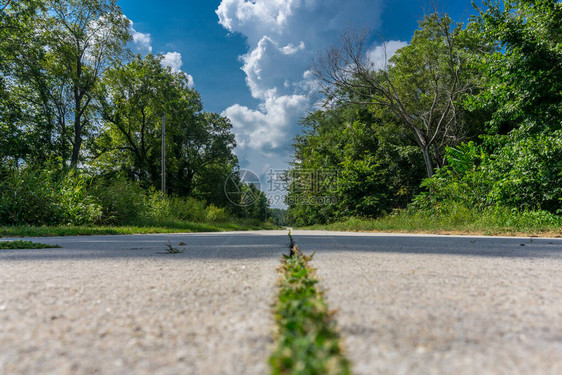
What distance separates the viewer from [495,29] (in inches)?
284

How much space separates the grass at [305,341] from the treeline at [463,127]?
7954 millimetres

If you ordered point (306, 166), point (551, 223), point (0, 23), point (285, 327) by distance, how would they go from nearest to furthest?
point (285, 327) → point (551, 223) → point (0, 23) → point (306, 166)

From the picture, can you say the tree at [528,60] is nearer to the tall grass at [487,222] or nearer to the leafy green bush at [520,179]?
the leafy green bush at [520,179]

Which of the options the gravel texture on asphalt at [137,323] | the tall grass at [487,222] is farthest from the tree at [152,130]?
the gravel texture on asphalt at [137,323]

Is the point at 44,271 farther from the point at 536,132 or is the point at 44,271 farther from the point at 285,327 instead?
the point at 536,132

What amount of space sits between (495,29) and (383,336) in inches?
369

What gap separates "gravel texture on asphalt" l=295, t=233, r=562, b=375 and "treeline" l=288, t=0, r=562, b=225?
23.6 ft

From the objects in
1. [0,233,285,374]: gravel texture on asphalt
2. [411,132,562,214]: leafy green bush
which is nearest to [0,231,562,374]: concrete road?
[0,233,285,374]: gravel texture on asphalt

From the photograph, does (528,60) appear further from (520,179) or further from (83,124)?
(83,124)

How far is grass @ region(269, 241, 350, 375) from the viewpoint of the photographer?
1.50 feet

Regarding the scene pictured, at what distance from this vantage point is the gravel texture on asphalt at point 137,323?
53 centimetres

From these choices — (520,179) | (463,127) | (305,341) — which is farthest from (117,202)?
(463,127)

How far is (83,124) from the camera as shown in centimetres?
1964

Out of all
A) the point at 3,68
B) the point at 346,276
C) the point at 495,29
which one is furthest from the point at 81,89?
the point at 346,276
